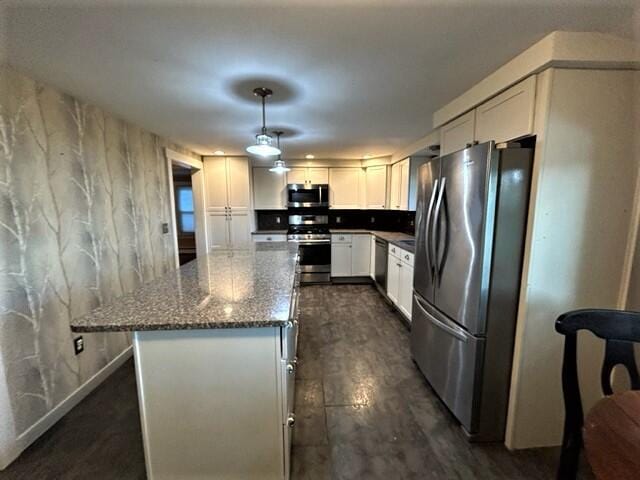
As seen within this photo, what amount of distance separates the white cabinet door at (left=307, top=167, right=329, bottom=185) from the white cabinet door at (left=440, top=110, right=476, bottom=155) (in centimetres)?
265

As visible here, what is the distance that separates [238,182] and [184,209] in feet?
8.52

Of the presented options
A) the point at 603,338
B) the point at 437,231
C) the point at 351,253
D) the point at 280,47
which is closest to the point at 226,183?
the point at 351,253

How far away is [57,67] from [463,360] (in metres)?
2.90

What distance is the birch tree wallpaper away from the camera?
5.00 feet

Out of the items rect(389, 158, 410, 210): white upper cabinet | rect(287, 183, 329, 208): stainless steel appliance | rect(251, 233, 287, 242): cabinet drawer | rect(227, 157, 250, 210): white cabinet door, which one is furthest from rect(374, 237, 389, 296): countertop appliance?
rect(227, 157, 250, 210): white cabinet door

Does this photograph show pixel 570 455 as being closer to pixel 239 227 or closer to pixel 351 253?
pixel 351 253

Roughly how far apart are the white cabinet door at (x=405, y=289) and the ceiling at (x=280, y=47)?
1.65m

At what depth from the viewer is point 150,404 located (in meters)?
1.22

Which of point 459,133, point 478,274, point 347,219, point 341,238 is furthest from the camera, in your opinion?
point 347,219

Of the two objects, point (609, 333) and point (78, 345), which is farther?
point (78, 345)

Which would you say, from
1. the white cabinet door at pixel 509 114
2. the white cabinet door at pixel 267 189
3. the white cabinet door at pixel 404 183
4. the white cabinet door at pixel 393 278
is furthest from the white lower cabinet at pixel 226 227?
the white cabinet door at pixel 509 114

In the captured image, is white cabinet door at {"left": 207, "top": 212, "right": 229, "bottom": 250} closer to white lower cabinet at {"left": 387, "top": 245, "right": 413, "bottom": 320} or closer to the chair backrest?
A: white lower cabinet at {"left": 387, "top": 245, "right": 413, "bottom": 320}

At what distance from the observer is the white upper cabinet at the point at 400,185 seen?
3.87 metres

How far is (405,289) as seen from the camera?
3080 mm
